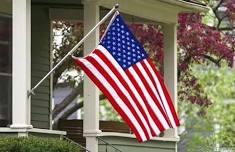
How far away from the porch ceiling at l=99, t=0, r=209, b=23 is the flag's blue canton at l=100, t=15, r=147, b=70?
1.40m

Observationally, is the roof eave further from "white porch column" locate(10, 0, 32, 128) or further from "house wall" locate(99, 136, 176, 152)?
"white porch column" locate(10, 0, 32, 128)

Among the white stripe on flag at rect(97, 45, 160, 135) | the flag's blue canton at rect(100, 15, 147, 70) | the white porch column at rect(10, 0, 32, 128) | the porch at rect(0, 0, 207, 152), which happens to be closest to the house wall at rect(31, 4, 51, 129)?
the porch at rect(0, 0, 207, 152)

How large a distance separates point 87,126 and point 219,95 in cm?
2056

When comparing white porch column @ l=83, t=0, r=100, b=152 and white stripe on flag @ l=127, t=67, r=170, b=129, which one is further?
white porch column @ l=83, t=0, r=100, b=152

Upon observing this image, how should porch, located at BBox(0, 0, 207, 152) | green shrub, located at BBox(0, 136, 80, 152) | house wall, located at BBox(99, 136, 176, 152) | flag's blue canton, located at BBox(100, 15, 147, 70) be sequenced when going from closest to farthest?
green shrub, located at BBox(0, 136, 80, 152), flag's blue canton, located at BBox(100, 15, 147, 70), porch, located at BBox(0, 0, 207, 152), house wall, located at BBox(99, 136, 176, 152)

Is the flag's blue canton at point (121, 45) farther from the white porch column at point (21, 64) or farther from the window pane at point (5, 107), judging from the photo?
the window pane at point (5, 107)

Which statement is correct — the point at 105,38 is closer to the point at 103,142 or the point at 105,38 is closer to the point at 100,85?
the point at 100,85

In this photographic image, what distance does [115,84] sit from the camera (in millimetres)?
10477

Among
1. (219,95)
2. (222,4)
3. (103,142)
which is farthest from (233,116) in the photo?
(103,142)

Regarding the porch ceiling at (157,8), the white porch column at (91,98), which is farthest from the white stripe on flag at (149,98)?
the porch ceiling at (157,8)

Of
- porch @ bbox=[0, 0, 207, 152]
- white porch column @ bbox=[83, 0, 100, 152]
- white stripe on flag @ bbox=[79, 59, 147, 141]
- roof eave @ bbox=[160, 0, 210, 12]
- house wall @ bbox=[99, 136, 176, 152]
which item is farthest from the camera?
roof eave @ bbox=[160, 0, 210, 12]

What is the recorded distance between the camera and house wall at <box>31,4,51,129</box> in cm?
1429

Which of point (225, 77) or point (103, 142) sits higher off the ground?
point (225, 77)

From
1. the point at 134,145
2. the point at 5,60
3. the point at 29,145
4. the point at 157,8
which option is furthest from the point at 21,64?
the point at 157,8
